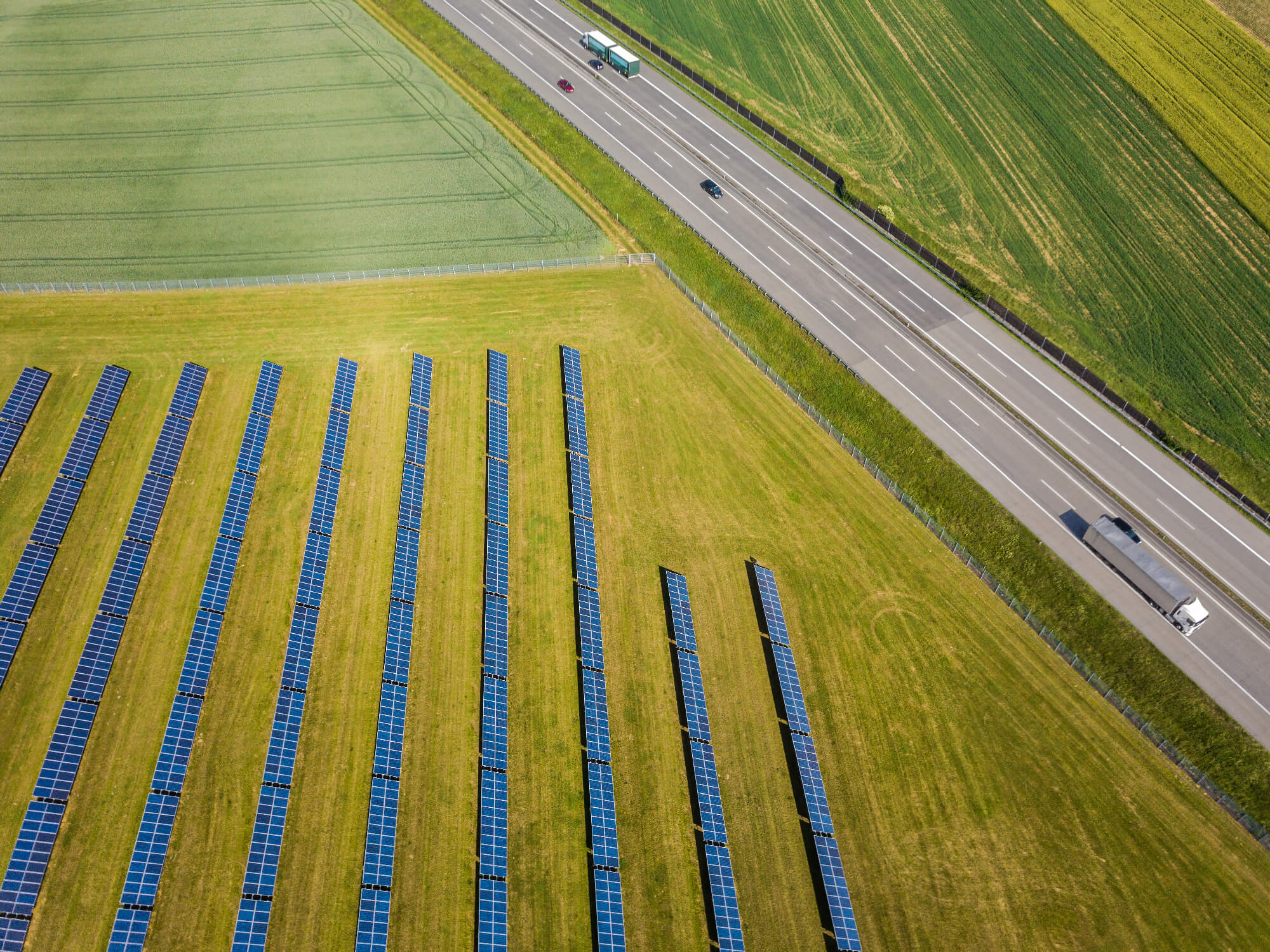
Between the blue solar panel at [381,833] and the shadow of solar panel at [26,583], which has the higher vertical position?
the blue solar panel at [381,833]

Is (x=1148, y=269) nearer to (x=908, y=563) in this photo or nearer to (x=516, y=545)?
(x=908, y=563)

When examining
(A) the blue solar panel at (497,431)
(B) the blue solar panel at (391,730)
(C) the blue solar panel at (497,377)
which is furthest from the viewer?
(C) the blue solar panel at (497,377)

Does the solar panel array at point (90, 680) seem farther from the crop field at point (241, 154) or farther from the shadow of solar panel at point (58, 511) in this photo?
the crop field at point (241, 154)

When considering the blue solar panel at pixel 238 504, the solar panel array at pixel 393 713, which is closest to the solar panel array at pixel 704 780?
the solar panel array at pixel 393 713

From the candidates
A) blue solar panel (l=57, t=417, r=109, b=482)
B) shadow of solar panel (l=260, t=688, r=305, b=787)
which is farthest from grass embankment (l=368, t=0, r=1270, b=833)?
blue solar panel (l=57, t=417, r=109, b=482)

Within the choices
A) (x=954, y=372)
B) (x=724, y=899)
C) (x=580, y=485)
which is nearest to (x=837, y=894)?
(x=724, y=899)

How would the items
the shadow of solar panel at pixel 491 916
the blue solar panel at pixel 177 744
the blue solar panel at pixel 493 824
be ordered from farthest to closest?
the blue solar panel at pixel 177 744 → the blue solar panel at pixel 493 824 → the shadow of solar panel at pixel 491 916

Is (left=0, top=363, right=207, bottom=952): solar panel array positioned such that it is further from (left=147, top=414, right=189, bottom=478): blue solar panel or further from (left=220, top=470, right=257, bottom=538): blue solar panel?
(left=220, top=470, right=257, bottom=538): blue solar panel
